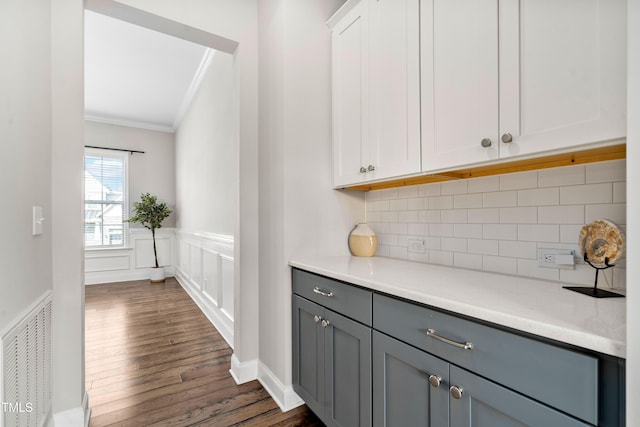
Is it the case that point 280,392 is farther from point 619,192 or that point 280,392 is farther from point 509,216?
point 619,192

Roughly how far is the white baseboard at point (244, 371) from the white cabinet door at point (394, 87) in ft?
5.06

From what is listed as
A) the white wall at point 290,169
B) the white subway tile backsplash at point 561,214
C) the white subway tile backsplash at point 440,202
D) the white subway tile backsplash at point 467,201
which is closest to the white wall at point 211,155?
the white wall at point 290,169

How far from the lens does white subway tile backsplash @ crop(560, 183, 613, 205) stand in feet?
3.52

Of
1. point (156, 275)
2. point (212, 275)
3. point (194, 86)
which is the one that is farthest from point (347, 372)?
point (156, 275)

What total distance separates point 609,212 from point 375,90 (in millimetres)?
1153

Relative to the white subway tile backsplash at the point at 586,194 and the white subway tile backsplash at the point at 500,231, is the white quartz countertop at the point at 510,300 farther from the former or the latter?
the white subway tile backsplash at the point at 586,194

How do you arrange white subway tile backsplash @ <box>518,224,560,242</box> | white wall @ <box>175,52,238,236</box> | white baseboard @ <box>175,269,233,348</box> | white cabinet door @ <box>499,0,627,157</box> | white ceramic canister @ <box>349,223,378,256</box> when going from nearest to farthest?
1. white cabinet door @ <box>499,0,627,157</box>
2. white subway tile backsplash @ <box>518,224,560,242</box>
3. white ceramic canister @ <box>349,223,378,256</box>
4. white baseboard @ <box>175,269,233,348</box>
5. white wall @ <box>175,52,238,236</box>

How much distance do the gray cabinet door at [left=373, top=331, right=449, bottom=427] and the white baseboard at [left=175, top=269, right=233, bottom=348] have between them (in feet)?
6.11

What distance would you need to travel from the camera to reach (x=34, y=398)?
4.15 ft

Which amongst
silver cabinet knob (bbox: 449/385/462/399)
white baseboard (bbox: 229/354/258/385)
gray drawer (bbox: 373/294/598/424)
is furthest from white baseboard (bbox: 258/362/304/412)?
silver cabinet knob (bbox: 449/385/462/399)

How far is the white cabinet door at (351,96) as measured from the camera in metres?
1.73

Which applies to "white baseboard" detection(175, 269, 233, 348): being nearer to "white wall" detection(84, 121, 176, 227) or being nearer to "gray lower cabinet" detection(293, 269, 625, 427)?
"gray lower cabinet" detection(293, 269, 625, 427)

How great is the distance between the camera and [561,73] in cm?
95

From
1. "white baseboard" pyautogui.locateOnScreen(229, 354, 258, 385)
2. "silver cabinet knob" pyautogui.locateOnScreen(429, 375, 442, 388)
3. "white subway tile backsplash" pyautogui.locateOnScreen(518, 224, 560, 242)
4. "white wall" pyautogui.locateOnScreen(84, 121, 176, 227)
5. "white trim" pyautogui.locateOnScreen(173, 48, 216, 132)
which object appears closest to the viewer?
"silver cabinet knob" pyautogui.locateOnScreen(429, 375, 442, 388)
